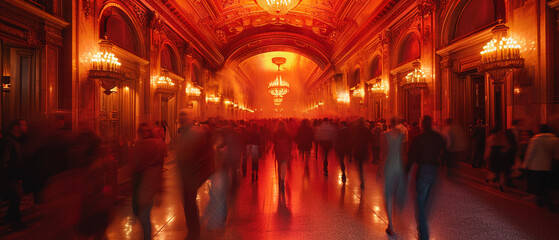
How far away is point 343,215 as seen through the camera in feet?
16.2

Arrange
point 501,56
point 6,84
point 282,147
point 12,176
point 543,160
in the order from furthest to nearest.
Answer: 1. point 6,84
2. point 501,56
3. point 282,147
4. point 543,160
5. point 12,176

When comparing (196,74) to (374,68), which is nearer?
(374,68)

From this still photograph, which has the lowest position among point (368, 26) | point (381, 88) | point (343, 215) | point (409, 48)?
point (343, 215)

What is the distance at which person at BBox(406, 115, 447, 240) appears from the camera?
3.94 metres

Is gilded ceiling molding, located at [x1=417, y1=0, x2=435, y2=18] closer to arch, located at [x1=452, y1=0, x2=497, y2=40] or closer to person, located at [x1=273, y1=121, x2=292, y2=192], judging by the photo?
arch, located at [x1=452, y1=0, x2=497, y2=40]

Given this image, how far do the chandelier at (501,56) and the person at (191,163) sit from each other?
6368 mm

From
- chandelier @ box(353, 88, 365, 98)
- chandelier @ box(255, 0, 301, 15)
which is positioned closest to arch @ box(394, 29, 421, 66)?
chandelier @ box(353, 88, 365, 98)

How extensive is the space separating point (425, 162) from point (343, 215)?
1607 mm

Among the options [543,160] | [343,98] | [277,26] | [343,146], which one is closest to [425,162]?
[543,160]

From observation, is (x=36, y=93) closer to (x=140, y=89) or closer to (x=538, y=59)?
(x=140, y=89)

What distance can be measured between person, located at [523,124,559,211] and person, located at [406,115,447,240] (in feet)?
8.38

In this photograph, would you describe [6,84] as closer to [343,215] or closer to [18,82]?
[18,82]

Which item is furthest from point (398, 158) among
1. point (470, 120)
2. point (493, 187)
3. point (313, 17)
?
point (313, 17)

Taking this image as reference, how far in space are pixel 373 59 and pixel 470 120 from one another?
23.9ft
